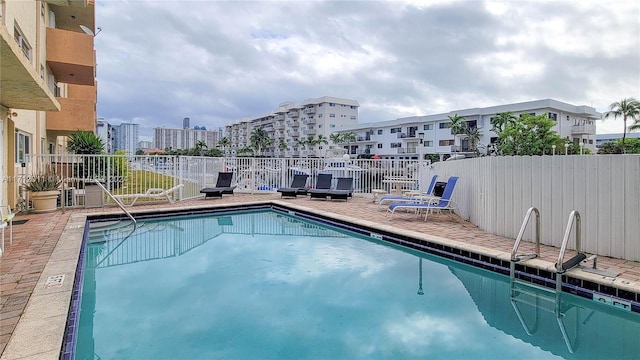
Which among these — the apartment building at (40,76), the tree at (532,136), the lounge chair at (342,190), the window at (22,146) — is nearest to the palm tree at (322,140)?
the tree at (532,136)

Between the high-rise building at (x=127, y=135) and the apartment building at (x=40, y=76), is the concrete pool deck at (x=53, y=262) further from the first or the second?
the high-rise building at (x=127, y=135)

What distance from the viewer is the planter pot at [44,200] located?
29.9ft

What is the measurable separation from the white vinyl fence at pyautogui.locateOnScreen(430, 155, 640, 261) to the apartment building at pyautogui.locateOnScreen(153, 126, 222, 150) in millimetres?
125516

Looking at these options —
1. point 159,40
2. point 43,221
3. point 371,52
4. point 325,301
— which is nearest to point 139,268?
point 325,301

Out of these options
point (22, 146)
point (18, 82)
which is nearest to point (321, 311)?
point (18, 82)

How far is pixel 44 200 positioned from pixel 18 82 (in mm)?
4651

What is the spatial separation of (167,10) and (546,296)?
13.5 meters

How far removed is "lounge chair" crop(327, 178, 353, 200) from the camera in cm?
1247

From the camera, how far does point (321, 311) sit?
411 cm

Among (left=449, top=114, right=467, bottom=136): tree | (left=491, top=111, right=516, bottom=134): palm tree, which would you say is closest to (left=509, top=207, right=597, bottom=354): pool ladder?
(left=491, top=111, right=516, bottom=134): palm tree

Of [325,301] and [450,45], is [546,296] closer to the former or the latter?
[325,301]

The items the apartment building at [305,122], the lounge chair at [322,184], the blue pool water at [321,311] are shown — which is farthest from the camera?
the apartment building at [305,122]

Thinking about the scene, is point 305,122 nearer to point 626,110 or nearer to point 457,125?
point 457,125

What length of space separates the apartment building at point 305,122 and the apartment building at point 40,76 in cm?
5311
